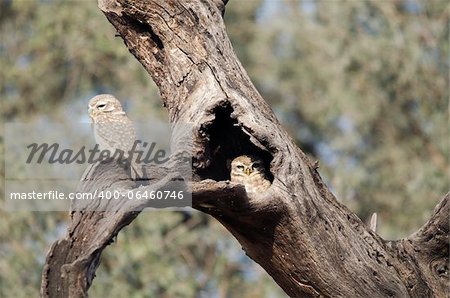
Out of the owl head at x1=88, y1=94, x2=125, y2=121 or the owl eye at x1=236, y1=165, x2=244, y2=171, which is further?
the owl head at x1=88, y1=94, x2=125, y2=121

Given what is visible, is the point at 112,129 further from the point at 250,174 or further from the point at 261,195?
the point at 261,195

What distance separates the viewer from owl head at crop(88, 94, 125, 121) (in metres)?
5.45

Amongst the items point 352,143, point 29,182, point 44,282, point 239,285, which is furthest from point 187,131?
point 352,143

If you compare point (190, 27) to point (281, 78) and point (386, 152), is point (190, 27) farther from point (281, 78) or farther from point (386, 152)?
point (281, 78)

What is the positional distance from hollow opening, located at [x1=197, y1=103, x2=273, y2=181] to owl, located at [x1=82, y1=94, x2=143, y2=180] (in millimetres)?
370

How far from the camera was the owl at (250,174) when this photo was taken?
4.49 meters

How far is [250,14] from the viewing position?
48.1 ft

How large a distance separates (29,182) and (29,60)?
11.5ft

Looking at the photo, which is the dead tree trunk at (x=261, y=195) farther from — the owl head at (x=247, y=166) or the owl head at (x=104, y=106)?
the owl head at (x=104, y=106)

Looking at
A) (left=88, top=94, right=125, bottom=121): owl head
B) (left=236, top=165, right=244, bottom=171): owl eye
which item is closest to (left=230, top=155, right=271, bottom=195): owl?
(left=236, top=165, right=244, bottom=171): owl eye

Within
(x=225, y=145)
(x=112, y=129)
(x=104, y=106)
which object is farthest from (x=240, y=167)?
(x=104, y=106)

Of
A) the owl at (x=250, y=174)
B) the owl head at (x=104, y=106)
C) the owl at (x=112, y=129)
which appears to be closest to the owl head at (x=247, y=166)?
the owl at (x=250, y=174)

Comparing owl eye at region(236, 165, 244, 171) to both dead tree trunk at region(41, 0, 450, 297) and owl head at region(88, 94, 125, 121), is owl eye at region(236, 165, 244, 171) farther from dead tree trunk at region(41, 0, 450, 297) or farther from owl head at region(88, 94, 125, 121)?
owl head at region(88, 94, 125, 121)

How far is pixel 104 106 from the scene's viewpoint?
551cm
